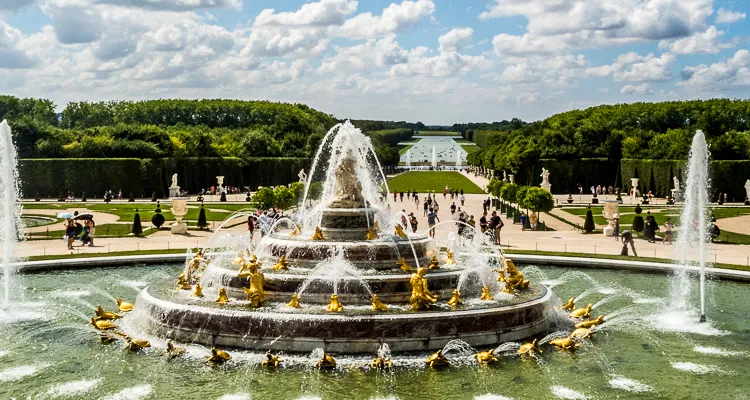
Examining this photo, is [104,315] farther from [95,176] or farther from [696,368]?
[95,176]

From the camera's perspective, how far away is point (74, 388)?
1505cm

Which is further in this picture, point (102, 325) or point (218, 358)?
point (102, 325)

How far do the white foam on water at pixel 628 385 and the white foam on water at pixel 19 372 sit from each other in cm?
1115

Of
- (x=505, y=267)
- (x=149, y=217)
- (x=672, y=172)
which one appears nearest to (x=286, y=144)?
(x=672, y=172)

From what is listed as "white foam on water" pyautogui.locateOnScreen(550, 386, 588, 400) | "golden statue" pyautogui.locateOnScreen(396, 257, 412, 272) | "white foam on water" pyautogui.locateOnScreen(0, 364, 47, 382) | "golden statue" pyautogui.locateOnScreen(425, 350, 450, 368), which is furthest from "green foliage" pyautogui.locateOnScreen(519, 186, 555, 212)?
"white foam on water" pyautogui.locateOnScreen(0, 364, 47, 382)

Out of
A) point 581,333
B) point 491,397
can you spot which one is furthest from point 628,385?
point 581,333

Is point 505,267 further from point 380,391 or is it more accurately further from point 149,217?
point 149,217

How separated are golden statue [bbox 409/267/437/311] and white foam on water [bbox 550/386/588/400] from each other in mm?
3871

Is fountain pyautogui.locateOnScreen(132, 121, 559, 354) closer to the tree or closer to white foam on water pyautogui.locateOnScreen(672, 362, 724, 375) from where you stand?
white foam on water pyautogui.locateOnScreen(672, 362, 724, 375)

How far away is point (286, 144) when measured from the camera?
11544 cm

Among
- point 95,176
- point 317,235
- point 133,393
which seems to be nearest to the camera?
point 133,393

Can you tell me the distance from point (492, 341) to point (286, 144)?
99336mm

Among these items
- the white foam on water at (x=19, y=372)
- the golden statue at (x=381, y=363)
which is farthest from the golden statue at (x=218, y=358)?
the white foam on water at (x=19, y=372)

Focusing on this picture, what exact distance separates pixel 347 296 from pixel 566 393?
5.87 metres
